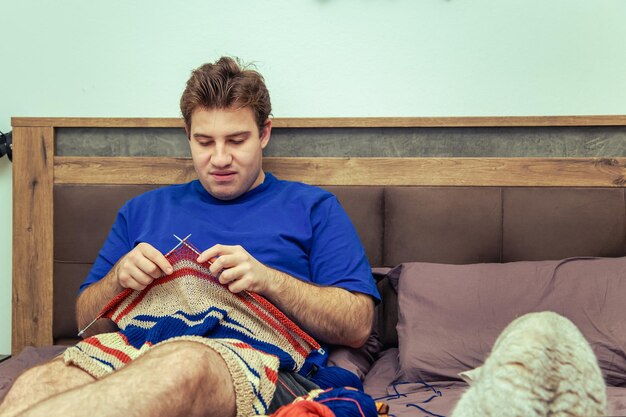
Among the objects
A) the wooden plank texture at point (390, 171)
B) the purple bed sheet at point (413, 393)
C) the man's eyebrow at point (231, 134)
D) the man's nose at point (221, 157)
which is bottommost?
the purple bed sheet at point (413, 393)

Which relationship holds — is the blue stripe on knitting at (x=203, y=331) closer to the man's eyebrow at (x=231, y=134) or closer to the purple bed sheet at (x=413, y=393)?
the purple bed sheet at (x=413, y=393)

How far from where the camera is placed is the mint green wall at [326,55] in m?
1.88

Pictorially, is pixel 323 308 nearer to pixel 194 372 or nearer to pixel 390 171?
pixel 194 372

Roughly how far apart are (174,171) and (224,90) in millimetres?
523

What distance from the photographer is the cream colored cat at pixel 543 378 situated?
0.76 m

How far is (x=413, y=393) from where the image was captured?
145 cm

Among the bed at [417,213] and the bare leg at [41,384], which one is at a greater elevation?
the bed at [417,213]

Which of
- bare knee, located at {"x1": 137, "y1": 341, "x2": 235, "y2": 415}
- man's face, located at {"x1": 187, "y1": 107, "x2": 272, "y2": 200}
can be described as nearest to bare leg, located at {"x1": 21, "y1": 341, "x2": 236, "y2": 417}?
bare knee, located at {"x1": 137, "y1": 341, "x2": 235, "y2": 415}

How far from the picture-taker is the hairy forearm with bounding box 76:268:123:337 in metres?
1.42

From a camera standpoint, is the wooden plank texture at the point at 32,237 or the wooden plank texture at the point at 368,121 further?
the wooden plank texture at the point at 32,237

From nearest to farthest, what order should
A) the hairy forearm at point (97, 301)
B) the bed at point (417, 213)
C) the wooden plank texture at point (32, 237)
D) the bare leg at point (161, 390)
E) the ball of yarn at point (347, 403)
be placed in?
1. the bare leg at point (161, 390)
2. the ball of yarn at point (347, 403)
3. the hairy forearm at point (97, 301)
4. the bed at point (417, 213)
5. the wooden plank texture at point (32, 237)

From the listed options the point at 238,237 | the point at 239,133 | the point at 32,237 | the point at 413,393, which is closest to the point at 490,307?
the point at 413,393

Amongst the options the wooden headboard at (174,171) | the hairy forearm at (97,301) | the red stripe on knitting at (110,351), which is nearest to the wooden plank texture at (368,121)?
the wooden headboard at (174,171)

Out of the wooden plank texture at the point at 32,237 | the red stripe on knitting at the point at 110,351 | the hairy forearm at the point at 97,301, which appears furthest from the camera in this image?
the wooden plank texture at the point at 32,237
